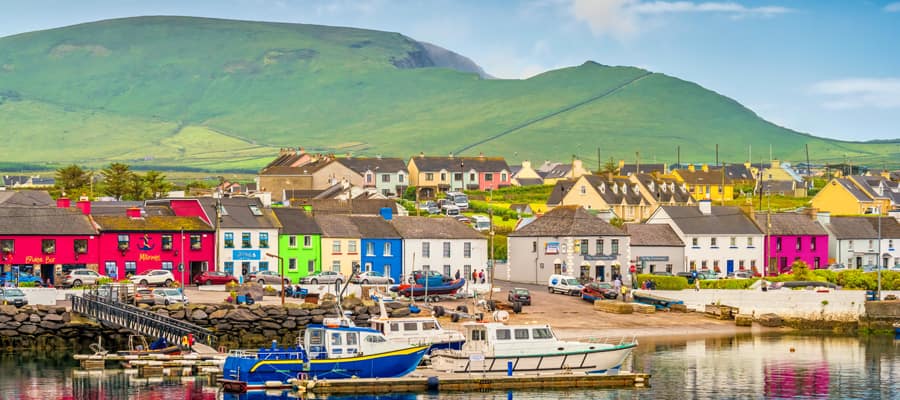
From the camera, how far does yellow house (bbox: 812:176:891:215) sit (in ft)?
469

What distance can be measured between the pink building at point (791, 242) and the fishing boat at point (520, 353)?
54.7 meters

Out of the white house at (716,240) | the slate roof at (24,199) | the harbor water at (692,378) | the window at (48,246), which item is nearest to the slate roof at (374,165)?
the slate roof at (24,199)

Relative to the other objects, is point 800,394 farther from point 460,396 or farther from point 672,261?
point 672,261

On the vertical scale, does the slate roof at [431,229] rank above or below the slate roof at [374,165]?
below

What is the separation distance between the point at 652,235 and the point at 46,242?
4795 centimetres

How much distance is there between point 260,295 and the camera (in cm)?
8144

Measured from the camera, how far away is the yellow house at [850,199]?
5630 inches

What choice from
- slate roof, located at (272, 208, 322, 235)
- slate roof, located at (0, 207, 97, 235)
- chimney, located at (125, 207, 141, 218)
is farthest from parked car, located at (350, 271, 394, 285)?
slate roof, located at (0, 207, 97, 235)

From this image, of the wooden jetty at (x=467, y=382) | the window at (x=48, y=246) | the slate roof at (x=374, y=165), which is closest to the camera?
the wooden jetty at (x=467, y=382)

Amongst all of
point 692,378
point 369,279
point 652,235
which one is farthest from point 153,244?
point 692,378

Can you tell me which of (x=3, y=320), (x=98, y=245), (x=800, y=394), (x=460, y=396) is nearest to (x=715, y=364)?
(x=800, y=394)

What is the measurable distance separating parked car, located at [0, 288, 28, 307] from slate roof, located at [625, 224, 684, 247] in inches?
1965

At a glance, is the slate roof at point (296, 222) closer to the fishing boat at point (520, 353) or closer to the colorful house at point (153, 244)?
the colorful house at point (153, 244)

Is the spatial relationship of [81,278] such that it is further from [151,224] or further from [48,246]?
[151,224]
